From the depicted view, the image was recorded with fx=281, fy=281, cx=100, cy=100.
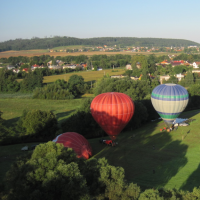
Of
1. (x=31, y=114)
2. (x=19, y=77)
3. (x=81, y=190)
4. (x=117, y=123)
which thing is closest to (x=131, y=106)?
(x=117, y=123)

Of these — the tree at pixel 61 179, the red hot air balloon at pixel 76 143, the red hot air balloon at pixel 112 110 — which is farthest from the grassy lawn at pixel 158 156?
the tree at pixel 61 179

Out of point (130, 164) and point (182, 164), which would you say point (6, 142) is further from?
point (182, 164)

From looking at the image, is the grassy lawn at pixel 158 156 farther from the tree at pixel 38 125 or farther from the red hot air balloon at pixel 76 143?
the tree at pixel 38 125

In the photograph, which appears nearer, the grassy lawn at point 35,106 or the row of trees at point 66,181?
the row of trees at point 66,181

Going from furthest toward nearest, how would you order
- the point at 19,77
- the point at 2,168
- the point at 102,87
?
the point at 19,77
the point at 102,87
the point at 2,168

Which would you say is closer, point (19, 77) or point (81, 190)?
point (81, 190)

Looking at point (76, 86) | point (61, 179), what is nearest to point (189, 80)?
point (76, 86)
